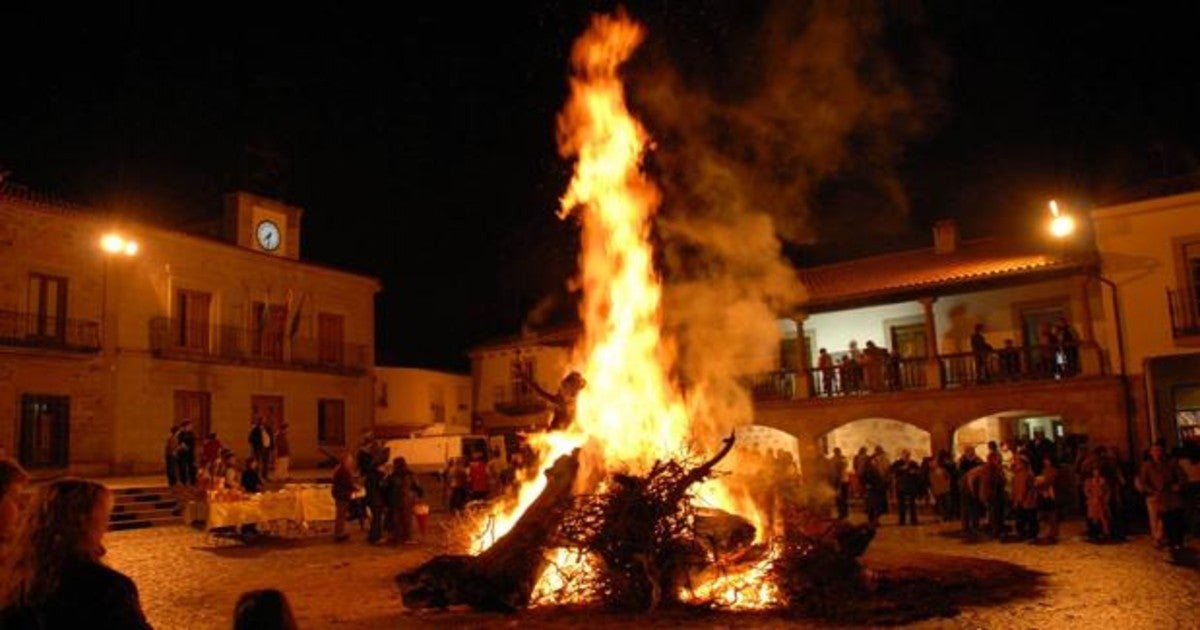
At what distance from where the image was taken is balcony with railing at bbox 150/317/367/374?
2889 centimetres

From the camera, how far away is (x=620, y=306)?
13.1 meters

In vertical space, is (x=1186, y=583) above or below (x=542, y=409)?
below

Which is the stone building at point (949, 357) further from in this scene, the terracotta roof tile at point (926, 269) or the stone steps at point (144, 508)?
the stone steps at point (144, 508)

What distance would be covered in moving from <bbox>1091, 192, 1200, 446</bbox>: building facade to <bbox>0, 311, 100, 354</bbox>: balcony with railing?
26.9 metres

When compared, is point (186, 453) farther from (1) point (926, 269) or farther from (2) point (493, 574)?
(1) point (926, 269)

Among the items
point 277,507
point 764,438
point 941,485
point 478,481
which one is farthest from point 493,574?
point 764,438

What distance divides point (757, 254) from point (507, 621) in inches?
715

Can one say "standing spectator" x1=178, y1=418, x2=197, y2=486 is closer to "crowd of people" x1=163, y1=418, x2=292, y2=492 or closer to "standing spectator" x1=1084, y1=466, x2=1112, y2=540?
"crowd of people" x1=163, y1=418, x2=292, y2=492

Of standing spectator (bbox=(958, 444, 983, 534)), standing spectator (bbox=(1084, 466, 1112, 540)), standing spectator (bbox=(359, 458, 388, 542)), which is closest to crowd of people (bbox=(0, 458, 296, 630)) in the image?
standing spectator (bbox=(359, 458, 388, 542))

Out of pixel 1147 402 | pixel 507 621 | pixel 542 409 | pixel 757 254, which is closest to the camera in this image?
pixel 507 621

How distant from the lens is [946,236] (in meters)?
28.8

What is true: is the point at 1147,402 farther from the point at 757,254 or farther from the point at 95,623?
the point at 95,623

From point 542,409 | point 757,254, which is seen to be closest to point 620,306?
point 757,254

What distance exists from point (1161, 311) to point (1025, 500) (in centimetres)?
968
